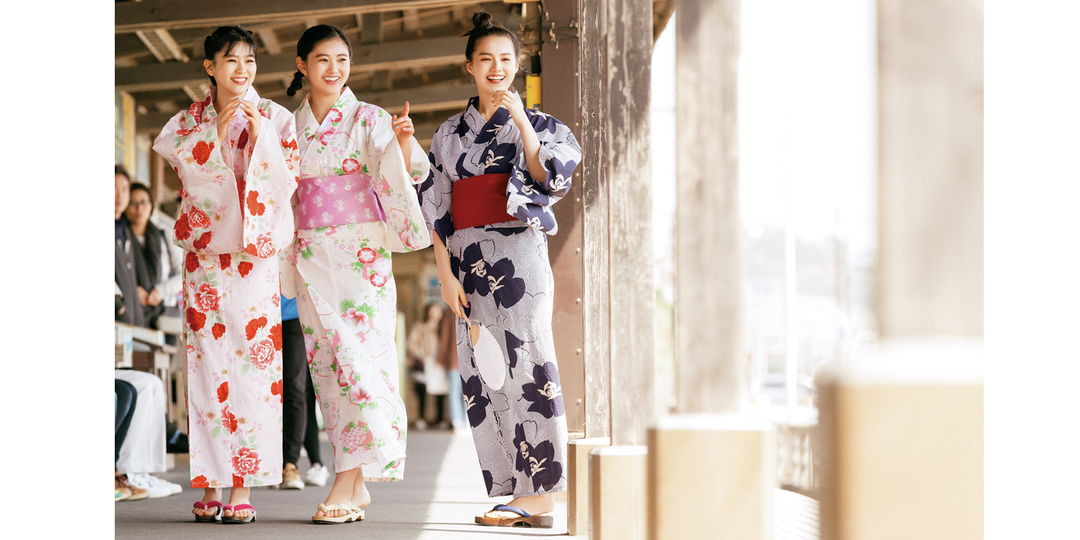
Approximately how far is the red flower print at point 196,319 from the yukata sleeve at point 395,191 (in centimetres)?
63

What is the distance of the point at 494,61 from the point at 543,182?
1.49 ft

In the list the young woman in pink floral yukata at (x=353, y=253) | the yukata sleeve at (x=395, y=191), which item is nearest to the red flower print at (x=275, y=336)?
the young woman in pink floral yukata at (x=353, y=253)

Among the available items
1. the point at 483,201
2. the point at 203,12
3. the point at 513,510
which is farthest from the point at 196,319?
the point at 203,12

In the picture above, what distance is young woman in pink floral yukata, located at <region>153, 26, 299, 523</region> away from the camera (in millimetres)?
2861

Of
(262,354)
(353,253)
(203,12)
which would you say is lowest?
(262,354)

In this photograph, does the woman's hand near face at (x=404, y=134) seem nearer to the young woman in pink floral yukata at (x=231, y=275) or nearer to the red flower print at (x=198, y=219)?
the young woman in pink floral yukata at (x=231, y=275)

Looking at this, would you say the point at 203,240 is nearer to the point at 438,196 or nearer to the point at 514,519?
the point at 438,196

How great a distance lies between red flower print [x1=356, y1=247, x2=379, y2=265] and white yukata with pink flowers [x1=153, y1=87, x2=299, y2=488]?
0.23 meters

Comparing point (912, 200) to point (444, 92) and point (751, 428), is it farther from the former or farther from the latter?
point (444, 92)

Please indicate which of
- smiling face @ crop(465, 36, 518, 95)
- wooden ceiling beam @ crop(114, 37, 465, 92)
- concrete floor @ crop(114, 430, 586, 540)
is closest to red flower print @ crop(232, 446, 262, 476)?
concrete floor @ crop(114, 430, 586, 540)

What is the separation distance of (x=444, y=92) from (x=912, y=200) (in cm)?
720

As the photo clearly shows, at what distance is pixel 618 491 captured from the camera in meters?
2.04

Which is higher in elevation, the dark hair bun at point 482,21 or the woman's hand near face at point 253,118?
the dark hair bun at point 482,21

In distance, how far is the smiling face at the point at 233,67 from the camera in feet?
9.52
